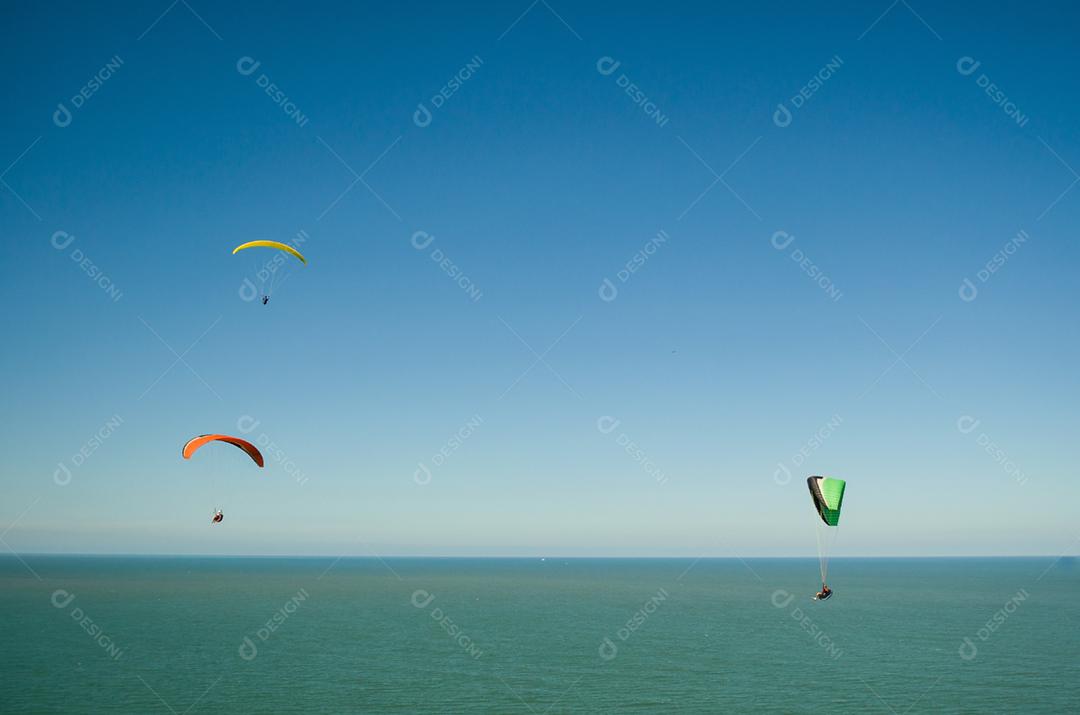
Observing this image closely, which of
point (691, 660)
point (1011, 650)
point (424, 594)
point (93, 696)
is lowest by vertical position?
point (1011, 650)

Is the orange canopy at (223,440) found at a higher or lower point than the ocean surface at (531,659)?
higher

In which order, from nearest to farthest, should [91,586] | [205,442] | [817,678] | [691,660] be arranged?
[205,442], [817,678], [691,660], [91,586]

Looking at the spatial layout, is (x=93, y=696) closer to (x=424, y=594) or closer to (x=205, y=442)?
(x=205, y=442)

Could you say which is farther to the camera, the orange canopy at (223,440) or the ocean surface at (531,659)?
the ocean surface at (531,659)

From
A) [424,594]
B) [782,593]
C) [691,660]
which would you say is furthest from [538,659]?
[782,593]

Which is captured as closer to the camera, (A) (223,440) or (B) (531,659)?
(A) (223,440)

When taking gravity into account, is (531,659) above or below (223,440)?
below

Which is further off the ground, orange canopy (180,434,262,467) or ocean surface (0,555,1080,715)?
orange canopy (180,434,262,467)

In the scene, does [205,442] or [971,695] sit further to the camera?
[971,695]

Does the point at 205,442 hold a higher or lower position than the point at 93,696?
higher

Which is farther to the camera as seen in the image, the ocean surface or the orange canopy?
the ocean surface

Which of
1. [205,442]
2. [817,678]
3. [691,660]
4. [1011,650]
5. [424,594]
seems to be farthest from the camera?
[424,594]
